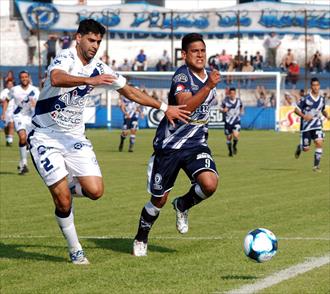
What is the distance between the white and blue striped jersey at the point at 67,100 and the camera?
36.5 ft

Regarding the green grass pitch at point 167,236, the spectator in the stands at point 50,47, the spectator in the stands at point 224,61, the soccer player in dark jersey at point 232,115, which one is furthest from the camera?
the spectator in the stands at point 50,47

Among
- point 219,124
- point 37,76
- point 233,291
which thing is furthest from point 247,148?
point 233,291

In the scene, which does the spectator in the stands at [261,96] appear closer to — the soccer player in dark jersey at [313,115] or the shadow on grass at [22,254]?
the soccer player in dark jersey at [313,115]

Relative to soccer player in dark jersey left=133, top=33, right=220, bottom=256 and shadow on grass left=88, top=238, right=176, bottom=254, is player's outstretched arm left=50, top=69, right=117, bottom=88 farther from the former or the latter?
shadow on grass left=88, top=238, right=176, bottom=254

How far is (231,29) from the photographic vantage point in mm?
63594

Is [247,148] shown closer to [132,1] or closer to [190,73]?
[190,73]

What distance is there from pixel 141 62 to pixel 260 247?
165 ft

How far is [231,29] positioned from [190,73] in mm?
52489

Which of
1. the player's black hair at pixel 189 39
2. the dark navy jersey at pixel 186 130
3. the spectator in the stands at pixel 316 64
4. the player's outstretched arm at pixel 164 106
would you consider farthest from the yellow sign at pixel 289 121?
the player's outstretched arm at pixel 164 106

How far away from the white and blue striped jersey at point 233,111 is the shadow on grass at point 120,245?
2374cm

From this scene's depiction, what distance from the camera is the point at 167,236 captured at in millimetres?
13453

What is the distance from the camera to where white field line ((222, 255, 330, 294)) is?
9422 millimetres

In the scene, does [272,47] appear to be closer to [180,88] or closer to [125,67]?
[125,67]

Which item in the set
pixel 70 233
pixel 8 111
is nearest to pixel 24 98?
pixel 8 111
